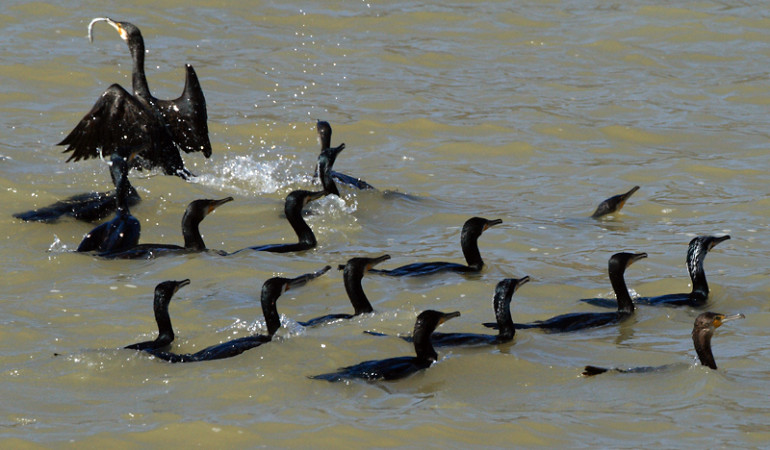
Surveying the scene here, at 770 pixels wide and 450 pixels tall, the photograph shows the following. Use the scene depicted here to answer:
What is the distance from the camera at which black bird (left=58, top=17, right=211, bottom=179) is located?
1099cm

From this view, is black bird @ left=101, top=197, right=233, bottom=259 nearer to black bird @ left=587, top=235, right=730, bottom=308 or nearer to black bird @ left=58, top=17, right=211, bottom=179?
A: black bird @ left=58, top=17, right=211, bottom=179

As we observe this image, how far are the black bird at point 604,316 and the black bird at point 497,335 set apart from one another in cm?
28

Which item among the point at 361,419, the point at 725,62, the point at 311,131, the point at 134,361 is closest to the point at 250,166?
the point at 311,131

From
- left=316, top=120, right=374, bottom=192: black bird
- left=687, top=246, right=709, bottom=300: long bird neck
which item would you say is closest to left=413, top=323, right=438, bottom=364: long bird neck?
left=687, top=246, right=709, bottom=300: long bird neck

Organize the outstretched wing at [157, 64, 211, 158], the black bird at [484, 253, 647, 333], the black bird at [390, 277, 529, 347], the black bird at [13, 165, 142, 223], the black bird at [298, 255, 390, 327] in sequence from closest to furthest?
1. the black bird at [390, 277, 529, 347]
2. the black bird at [484, 253, 647, 333]
3. the black bird at [298, 255, 390, 327]
4. the black bird at [13, 165, 142, 223]
5. the outstretched wing at [157, 64, 211, 158]

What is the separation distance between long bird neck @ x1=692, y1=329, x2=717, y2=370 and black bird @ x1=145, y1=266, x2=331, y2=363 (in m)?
2.57

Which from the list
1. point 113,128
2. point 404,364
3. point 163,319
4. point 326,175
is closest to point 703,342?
point 404,364

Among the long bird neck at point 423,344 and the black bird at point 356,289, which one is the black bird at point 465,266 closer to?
the black bird at point 356,289

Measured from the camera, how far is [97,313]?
27.9 feet

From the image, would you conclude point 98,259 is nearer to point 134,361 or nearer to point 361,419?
point 134,361

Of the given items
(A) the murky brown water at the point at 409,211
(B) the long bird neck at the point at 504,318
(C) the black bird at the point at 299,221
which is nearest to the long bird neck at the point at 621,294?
(A) the murky brown water at the point at 409,211

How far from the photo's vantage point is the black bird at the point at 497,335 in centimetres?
792

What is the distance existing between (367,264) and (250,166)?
4599 mm

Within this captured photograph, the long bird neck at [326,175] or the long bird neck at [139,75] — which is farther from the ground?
the long bird neck at [139,75]
